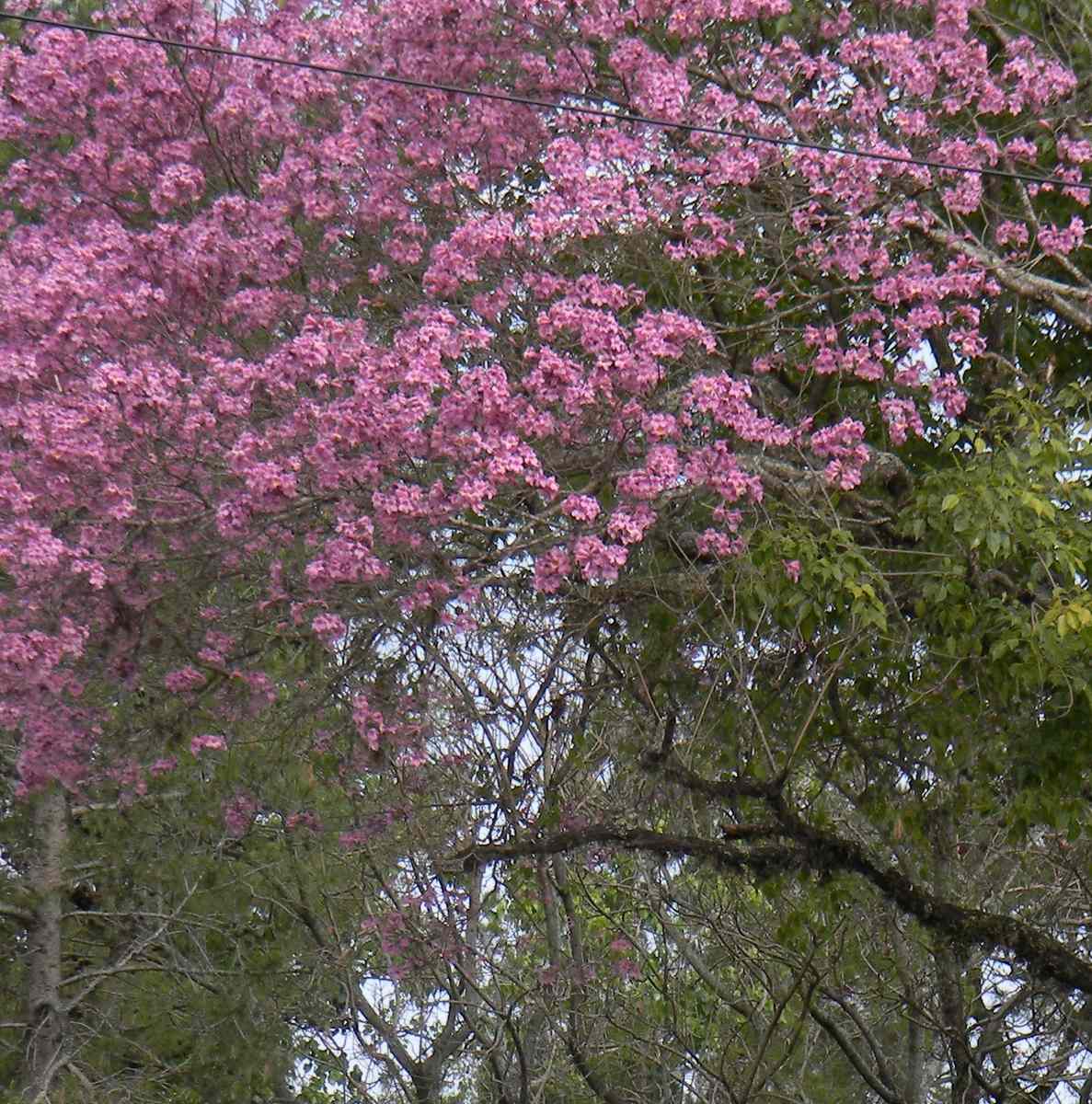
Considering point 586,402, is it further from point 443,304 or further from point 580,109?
point 580,109

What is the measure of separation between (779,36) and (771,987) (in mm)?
4344

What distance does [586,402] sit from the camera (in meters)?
6.89

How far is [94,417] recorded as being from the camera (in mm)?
6840

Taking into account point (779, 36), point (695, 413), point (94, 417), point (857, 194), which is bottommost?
point (94, 417)

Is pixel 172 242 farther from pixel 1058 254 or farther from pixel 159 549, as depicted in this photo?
pixel 1058 254

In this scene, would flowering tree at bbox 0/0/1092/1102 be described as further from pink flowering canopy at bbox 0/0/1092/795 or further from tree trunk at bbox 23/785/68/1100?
tree trunk at bbox 23/785/68/1100

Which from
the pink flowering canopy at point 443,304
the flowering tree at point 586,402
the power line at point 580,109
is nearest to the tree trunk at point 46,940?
the flowering tree at point 586,402

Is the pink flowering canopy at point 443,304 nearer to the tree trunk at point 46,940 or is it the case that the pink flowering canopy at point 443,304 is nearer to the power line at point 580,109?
the power line at point 580,109

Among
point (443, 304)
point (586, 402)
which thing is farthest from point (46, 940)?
point (586, 402)

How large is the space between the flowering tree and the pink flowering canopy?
23mm

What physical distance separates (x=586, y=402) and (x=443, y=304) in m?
1.02

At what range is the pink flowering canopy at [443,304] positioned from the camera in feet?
22.7

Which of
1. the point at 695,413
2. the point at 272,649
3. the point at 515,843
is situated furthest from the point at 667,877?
the point at 695,413

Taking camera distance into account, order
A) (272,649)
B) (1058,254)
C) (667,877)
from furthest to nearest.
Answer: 1. (667,877)
2. (272,649)
3. (1058,254)
